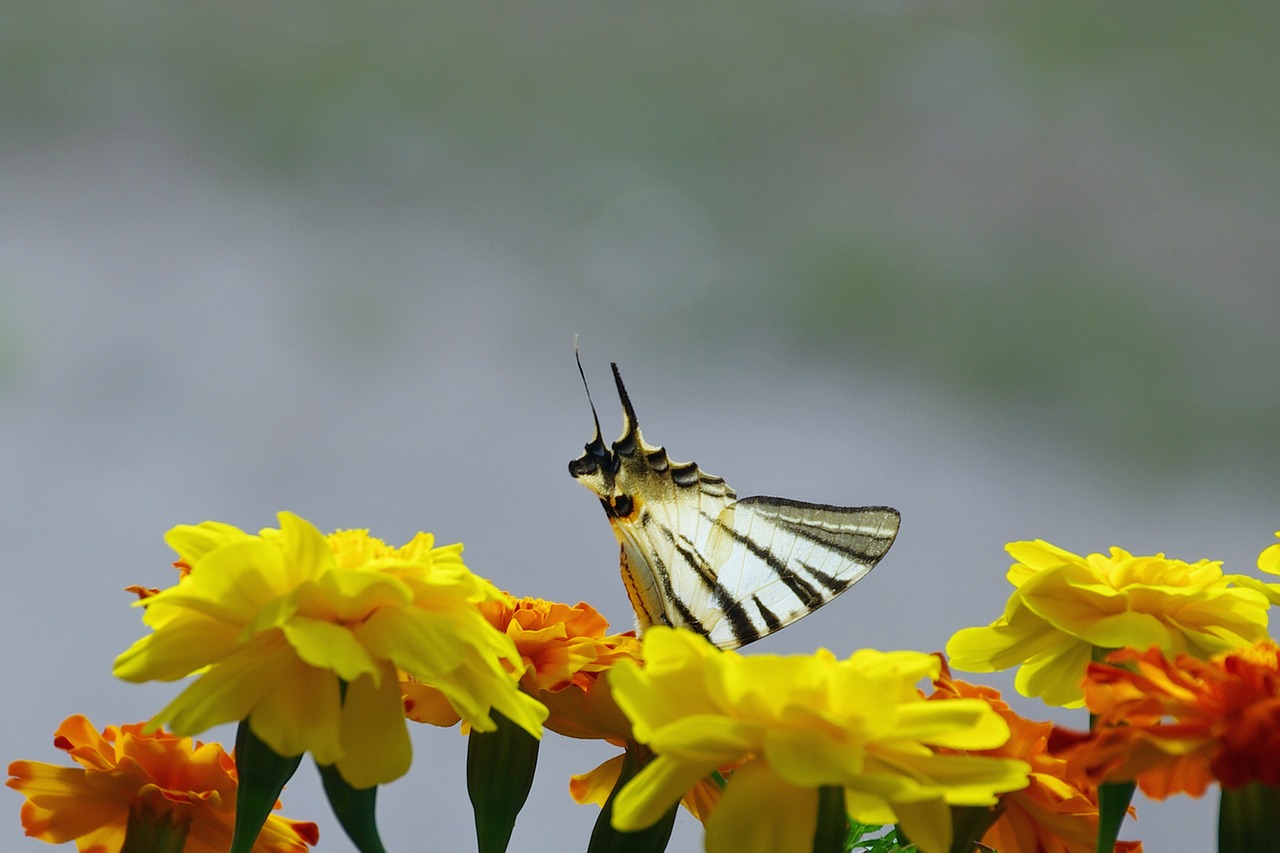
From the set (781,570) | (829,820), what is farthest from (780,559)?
(829,820)

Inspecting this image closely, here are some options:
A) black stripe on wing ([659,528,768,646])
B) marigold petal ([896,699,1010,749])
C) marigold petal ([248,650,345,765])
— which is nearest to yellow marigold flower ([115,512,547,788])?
marigold petal ([248,650,345,765])

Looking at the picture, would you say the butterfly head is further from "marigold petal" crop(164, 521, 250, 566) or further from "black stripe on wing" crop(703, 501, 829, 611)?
"marigold petal" crop(164, 521, 250, 566)

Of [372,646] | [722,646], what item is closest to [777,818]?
[372,646]

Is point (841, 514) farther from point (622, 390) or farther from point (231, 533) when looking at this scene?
point (231, 533)

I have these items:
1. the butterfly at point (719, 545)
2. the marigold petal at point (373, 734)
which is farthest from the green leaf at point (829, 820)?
the butterfly at point (719, 545)

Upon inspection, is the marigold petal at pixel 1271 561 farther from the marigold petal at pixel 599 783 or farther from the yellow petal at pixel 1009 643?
the marigold petal at pixel 599 783

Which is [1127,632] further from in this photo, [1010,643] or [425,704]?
[425,704]
